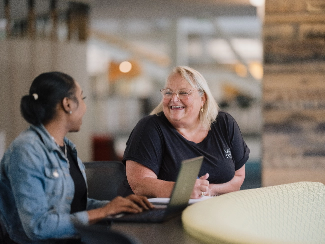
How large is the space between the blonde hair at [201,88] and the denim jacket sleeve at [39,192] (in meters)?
1.22

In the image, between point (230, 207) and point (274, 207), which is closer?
point (230, 207)

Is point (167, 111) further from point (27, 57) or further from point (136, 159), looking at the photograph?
point (27, 57)

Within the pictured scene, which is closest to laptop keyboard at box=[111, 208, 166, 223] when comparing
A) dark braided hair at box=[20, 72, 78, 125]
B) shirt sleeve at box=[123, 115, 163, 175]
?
dark braided hair at box=[20, 72, 78, 125]

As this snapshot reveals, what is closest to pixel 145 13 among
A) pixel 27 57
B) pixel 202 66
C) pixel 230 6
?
pixel 230 6

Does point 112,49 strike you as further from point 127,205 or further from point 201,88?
point 127,205

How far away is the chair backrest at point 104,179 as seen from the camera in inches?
120

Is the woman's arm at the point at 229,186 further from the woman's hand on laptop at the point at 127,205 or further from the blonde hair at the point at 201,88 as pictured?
the woman's hand on laptop at the point at 127,205

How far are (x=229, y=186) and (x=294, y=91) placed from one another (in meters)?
2.87

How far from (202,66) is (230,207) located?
18733 millimetres

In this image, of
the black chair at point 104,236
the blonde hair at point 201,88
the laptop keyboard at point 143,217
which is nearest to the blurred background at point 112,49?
the blonde hair at point 201,88

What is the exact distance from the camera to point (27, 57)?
22.8 ft

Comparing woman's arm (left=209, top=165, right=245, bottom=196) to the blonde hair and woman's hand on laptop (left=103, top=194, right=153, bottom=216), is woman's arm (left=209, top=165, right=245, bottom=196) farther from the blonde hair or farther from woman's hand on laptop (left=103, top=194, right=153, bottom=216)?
woman's hand on laptop (left=103, top=194, right=153, bottom=216)

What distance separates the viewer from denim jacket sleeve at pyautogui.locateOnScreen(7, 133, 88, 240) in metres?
1.98

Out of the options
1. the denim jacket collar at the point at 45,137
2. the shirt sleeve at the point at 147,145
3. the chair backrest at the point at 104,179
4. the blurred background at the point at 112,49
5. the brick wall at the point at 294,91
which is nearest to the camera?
the denim jacket collar at the point at 45,137
